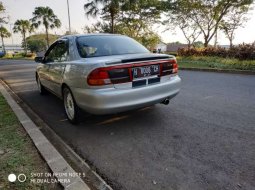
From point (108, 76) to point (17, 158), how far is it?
1.56m

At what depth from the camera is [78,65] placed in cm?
338

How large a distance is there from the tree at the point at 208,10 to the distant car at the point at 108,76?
23.0 m

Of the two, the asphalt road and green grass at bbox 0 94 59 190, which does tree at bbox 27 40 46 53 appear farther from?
green grass at bbox 0 94 59 190

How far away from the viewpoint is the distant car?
3107mm

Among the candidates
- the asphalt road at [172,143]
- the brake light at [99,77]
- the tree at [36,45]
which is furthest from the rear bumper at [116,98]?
the tree at [36,45]

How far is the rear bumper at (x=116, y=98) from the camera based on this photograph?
311 cm

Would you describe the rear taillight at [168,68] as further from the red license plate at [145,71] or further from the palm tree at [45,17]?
the palm tree at [45,17]

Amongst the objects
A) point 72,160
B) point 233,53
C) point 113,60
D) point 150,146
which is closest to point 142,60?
point 113,60

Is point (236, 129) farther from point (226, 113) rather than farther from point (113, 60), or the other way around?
point (113, 60)

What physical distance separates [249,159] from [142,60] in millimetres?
1940

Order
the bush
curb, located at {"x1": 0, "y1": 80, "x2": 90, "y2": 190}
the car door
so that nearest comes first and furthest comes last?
curb, located at {"x1": 0, "y1": 80, "x2": 90, "y2": 190} < the car door < the bush

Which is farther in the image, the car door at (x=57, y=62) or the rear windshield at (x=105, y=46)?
the car door at (x=57, y=62)

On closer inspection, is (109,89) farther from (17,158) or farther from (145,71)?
(17,158)

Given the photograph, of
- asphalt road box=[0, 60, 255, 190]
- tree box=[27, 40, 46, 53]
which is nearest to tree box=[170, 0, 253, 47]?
asphalt road box=[0, 60, 255, 190]
